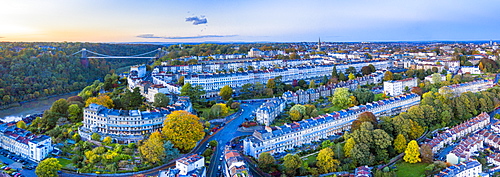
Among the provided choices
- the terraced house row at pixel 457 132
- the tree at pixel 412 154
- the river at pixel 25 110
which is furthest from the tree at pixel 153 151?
the river at pixel 25 110

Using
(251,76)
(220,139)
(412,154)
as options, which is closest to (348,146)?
(412,154)

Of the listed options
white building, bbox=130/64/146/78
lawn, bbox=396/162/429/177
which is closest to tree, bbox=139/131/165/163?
lawn, bbox=396/162/429/177

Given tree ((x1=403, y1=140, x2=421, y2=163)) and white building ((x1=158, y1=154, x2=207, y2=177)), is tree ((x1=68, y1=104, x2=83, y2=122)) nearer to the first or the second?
white building ((x1=158, y1=154, x2=207, y2=177))

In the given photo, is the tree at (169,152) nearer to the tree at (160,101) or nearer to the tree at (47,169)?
the tree at (47,169)

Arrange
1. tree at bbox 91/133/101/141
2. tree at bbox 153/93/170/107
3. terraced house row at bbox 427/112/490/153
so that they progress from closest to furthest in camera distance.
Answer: tree at bbox 91/133/101/141 → terraced house row at bbox 427/112/490/153 → tree at bbox 153/93/170/107

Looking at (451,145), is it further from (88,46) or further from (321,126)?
(88,46)

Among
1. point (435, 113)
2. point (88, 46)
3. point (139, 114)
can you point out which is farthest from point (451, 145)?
point (88, 46)
